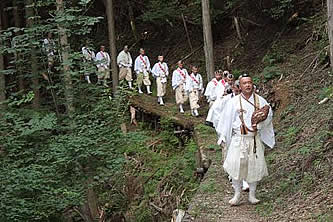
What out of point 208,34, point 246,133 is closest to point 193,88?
point 208,34

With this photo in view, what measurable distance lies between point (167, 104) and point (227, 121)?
41.1 feet

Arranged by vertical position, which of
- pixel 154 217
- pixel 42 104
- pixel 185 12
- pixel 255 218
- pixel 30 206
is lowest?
pixel 154 217

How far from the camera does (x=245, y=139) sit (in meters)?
7.55

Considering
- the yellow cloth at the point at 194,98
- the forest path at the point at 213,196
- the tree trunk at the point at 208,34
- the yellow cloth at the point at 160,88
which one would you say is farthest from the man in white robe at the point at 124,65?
the forest path at the point at 213,196

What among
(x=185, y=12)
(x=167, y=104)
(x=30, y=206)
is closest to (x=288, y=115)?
(x=30, y=206)

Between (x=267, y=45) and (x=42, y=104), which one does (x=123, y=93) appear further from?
(x=267, y=45)

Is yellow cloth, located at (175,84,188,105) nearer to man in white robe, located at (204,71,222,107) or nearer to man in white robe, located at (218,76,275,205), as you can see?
man in white robe, located at (204,71,222,107)

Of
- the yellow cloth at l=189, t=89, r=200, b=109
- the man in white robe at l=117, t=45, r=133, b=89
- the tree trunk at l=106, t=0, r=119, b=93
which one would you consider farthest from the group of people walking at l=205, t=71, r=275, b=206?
the man in white robe at l=117, t=45, r=133, b=89

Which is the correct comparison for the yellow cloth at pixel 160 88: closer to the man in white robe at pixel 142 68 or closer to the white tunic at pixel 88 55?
the man in white robe at pixel 142 68

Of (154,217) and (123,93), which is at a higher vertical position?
(123,93)

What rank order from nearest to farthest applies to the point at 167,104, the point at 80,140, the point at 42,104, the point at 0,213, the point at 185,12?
the point at 0,213
the point at 80,140
the point at 42,104
the point at 167,104
the point at 185,12

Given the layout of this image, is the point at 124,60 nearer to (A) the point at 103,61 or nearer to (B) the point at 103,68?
(B) the point at 103,68

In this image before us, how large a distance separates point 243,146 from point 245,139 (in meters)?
0.11

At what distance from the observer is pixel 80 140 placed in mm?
10930
